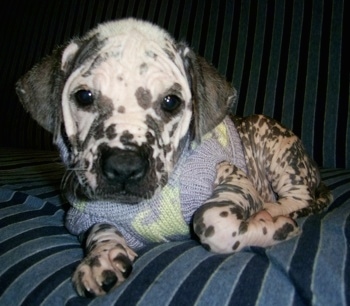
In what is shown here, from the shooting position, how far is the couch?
3.41 ft

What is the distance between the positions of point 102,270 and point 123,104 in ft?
1.55

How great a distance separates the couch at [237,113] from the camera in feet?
3.41

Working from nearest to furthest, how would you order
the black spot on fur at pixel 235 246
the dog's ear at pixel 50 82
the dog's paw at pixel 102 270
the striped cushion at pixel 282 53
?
the dog's paw at pixel 102 270, the black spot on fur at pixel 235 246, the dog's ear at pixel 50 82, the striped cushion at pixel 282 53

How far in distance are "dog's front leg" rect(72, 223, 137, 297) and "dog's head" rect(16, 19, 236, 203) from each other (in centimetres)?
14

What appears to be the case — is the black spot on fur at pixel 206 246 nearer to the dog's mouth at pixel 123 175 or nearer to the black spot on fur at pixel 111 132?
the dog's mouth at pixel 123 175

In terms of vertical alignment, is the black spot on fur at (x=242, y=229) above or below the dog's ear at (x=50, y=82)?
below

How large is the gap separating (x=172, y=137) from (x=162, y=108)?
96 mm

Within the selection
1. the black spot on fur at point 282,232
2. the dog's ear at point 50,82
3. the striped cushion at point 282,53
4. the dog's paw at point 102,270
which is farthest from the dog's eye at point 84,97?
the striped cushion at point 282,53

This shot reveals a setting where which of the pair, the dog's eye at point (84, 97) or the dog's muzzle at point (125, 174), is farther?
the dog's eye at point (84, 97)

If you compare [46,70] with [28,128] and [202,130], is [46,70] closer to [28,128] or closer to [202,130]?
[202,130]

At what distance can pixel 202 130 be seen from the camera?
1585 mm

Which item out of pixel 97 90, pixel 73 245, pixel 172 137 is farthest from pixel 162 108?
pixel 73 245

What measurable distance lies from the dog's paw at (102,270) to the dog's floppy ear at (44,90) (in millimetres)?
510

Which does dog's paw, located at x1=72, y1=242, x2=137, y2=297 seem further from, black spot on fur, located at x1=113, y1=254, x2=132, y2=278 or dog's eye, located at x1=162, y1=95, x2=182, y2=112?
dog's eye, located at x1=162, y1=95, x2=182, y2=112
